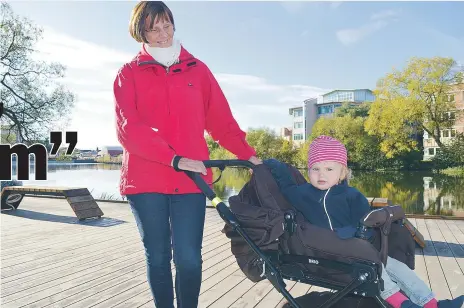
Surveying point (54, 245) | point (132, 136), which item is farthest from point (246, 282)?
point (54, 245)

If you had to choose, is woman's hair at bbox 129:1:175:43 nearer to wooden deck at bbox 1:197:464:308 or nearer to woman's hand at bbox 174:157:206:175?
woman's hand at bbox 174:157:206:175

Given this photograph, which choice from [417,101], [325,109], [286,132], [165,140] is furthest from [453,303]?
[286,132]

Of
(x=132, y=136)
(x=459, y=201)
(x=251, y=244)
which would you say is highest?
(x=132, y=136)

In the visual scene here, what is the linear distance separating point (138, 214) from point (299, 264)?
83 cm

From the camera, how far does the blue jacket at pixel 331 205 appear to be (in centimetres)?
206

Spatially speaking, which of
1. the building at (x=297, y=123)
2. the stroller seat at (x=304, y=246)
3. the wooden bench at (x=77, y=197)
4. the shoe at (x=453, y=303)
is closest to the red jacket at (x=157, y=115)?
the stroller seat at (x=304, y=246)

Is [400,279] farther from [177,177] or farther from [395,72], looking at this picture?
[395,72]

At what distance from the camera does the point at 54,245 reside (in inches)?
217

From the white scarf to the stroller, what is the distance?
1.75 ft

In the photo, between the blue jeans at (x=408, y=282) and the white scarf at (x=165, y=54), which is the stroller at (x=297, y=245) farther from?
the white scarf at (x=165, y=54)

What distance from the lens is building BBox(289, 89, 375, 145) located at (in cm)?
6375

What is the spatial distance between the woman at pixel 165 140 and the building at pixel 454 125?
1260 inches

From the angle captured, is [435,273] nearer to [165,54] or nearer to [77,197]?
[165,54]

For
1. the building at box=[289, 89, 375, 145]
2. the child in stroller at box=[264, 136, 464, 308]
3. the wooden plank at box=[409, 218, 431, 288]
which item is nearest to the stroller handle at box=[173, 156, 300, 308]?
the child in stroller at box=[264, 136, 464, 308]
